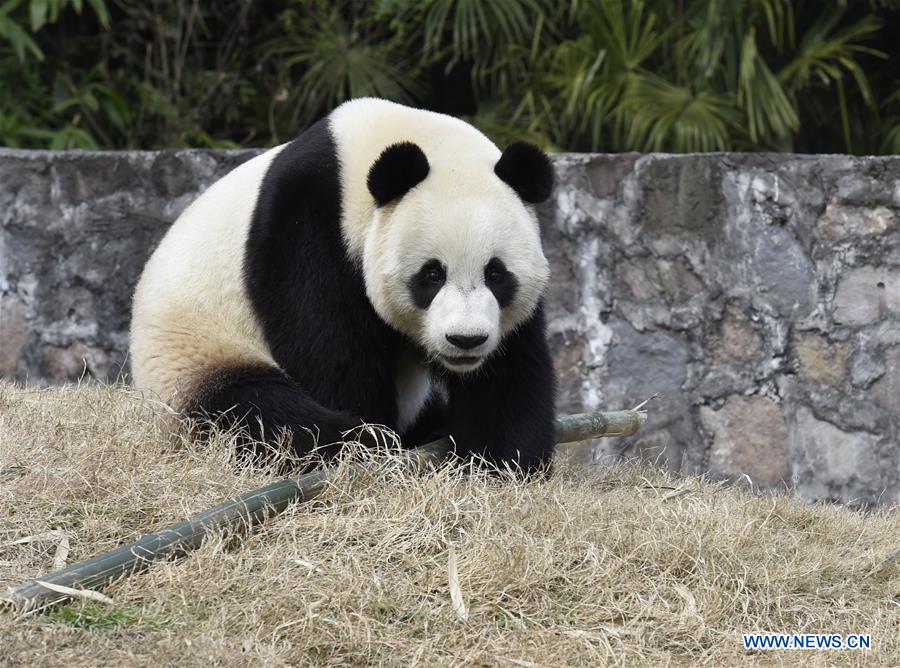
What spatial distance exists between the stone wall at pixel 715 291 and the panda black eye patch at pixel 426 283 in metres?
1.76

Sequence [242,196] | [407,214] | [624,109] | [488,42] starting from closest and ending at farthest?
[407,214] → [242,196] → [624,109] → [488,42]

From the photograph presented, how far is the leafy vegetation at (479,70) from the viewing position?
25.3 feet

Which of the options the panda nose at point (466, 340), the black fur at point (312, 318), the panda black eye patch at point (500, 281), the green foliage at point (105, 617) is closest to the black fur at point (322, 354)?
the black fur at point (312, 318)

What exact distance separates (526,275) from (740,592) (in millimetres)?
1322

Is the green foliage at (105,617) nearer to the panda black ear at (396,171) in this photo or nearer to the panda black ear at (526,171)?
the panda black ear at (396,171)

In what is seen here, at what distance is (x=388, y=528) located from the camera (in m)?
3.19

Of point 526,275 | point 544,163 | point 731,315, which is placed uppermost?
point 544,163

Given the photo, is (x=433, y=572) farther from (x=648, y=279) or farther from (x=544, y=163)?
(x=648, y=279)

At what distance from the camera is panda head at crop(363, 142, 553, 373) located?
147 inches

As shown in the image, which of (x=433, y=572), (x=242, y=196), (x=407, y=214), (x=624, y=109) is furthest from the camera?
(x=624, y=109)

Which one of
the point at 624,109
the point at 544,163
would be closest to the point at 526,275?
the point at 544,163

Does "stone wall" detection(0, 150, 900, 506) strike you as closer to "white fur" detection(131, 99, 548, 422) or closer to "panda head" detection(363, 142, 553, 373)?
"white fur" detection(131, 99, 548, 422)

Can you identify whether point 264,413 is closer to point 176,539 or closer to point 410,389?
point 410,389

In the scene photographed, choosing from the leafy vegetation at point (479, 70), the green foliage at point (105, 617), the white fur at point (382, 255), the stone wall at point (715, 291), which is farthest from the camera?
the leafy vegetation at point (479, 70)
